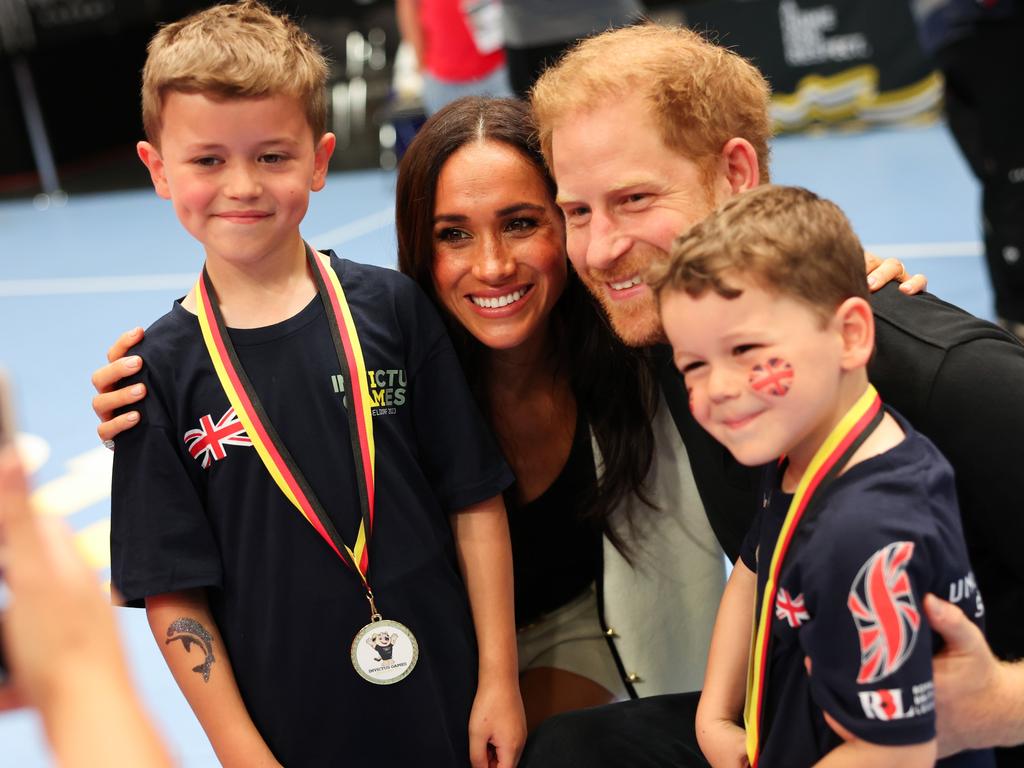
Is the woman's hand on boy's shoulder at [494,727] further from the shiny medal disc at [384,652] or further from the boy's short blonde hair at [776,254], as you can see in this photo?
the boy's short blonde hair at [776,254]

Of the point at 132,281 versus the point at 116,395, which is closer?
the point at 116,395

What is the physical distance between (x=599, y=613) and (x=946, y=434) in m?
1.04

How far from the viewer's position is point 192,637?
77.7 inches

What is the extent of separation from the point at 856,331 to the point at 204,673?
1182mm

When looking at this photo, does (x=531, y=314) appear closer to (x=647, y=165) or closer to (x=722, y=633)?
(x=647, y=165)

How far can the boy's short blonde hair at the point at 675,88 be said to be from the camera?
6.36 ft

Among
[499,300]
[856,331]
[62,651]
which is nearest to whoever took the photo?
[62,651]

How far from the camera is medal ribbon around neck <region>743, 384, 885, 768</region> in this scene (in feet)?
5.00

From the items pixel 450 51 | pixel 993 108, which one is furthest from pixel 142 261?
pixel 993 108

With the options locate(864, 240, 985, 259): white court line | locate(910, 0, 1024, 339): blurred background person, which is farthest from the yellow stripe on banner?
locate(864, 240, 985, 259): white court line

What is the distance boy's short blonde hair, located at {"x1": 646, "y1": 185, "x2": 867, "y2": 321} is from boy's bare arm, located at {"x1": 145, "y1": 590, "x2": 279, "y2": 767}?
97 cm

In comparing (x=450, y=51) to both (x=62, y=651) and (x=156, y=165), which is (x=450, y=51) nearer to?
(x=156, y=165)

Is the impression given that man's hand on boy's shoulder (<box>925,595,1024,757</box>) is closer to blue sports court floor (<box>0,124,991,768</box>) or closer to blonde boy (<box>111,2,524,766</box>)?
blonde boy (<box>111,2,524,766</box>)

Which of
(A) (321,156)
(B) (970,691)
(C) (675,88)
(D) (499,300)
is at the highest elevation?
(C) (675,88)
